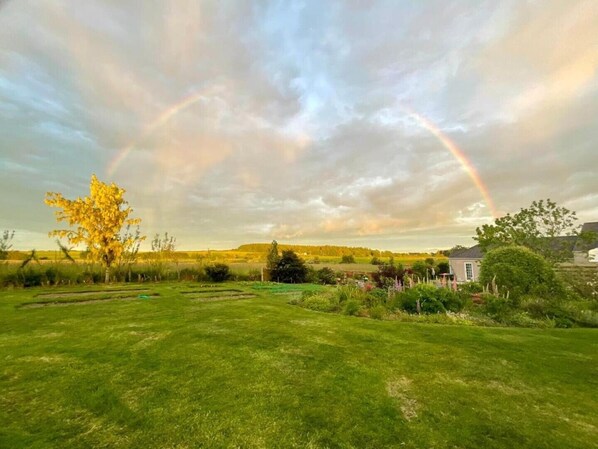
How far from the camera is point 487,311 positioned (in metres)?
8.56

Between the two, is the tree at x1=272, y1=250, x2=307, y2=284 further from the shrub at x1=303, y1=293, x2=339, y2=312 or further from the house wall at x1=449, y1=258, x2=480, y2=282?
the house wall at x1=449, y1=258, x2=480, y2=282

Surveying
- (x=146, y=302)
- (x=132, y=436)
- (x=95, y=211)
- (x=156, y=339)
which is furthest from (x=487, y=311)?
(x=95, y=211)

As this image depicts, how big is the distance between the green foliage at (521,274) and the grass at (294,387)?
12.9ft

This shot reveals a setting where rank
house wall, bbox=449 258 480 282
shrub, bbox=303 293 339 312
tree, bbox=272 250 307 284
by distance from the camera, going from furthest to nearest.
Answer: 1. house wall, bbox=449 258 480 282
2. tree, bbox=272 250 307 284
3. shrub, bbox=303 293 339 312

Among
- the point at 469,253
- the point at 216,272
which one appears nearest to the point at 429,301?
the point at 216,272

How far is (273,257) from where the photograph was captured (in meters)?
21.3

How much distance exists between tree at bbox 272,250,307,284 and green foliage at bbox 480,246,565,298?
11.8 m

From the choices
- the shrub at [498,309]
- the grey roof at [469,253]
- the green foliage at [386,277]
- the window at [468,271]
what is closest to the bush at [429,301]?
the shrub at [498,309]

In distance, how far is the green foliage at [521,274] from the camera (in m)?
9.88

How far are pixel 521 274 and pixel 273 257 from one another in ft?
47.7

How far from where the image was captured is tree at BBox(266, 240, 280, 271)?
21.2 m

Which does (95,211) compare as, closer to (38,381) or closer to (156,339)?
(156,339)

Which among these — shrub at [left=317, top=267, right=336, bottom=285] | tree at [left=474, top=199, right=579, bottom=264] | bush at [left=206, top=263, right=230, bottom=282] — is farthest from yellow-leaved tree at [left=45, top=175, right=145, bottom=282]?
tree at [left=474, top=199, right=579, bottom=264]

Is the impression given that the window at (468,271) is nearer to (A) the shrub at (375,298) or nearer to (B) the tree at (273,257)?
(B) the tree at (273,257)
